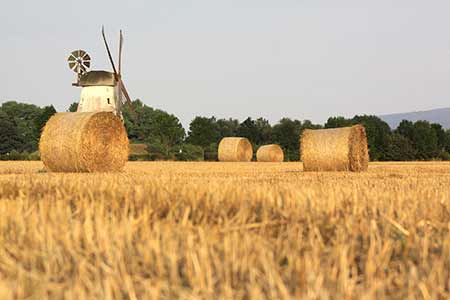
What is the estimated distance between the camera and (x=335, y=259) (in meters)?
2.52

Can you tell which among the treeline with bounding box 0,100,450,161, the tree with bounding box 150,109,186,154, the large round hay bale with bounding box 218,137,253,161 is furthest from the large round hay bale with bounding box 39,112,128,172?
the tree with bounding box 150,109,186,154

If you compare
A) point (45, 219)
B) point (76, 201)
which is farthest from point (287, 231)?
point (76, 201)

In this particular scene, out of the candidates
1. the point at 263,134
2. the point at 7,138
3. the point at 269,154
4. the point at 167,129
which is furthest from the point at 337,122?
the point at 7,138

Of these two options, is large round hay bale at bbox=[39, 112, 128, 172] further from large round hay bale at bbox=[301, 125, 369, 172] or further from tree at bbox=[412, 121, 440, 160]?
tree at bbox=[412, 121, 440, 160]

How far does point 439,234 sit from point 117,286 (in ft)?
6.43

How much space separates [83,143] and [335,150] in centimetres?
717

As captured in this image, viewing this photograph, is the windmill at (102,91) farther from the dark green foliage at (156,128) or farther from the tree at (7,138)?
the tree at (7,138)

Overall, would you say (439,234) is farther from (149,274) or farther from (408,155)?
(408,155)

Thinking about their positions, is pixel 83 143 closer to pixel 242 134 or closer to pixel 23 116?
pixel 242 134

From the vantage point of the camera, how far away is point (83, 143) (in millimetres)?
15414

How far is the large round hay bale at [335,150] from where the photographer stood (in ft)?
56.1

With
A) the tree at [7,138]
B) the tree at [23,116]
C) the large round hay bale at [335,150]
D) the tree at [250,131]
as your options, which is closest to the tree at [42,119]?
the tree at [7,138]

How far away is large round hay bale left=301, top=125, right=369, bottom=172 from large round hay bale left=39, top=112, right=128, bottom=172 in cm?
553

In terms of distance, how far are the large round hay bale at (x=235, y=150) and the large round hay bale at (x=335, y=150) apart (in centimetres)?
1915
